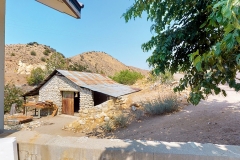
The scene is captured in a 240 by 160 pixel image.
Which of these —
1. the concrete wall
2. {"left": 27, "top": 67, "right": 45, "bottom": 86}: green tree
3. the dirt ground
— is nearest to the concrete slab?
the concrete wall

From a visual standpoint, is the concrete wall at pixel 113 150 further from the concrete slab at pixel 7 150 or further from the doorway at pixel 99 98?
the doorway at pixel 99 98

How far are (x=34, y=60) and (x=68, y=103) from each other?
27.1 m

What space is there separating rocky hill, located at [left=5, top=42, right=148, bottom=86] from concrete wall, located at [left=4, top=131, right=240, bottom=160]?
3048cm

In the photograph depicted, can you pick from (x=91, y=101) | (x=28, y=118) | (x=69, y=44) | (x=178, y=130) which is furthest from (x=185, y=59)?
(x=69, y=44)

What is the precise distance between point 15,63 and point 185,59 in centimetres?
4047

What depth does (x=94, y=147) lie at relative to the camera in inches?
65.9

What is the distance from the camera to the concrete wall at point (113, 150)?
60.6 inches

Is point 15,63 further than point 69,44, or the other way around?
point 69,44

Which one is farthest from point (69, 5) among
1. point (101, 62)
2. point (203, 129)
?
point (101, 62)

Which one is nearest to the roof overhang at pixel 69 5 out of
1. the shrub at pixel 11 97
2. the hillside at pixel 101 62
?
the shrub at pixel 11 97

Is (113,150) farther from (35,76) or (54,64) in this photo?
(35,76)

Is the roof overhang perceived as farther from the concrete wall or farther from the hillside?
the hillside

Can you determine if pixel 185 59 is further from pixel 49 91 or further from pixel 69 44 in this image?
pixel 69 44

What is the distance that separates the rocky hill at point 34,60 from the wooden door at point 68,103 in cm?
1699
